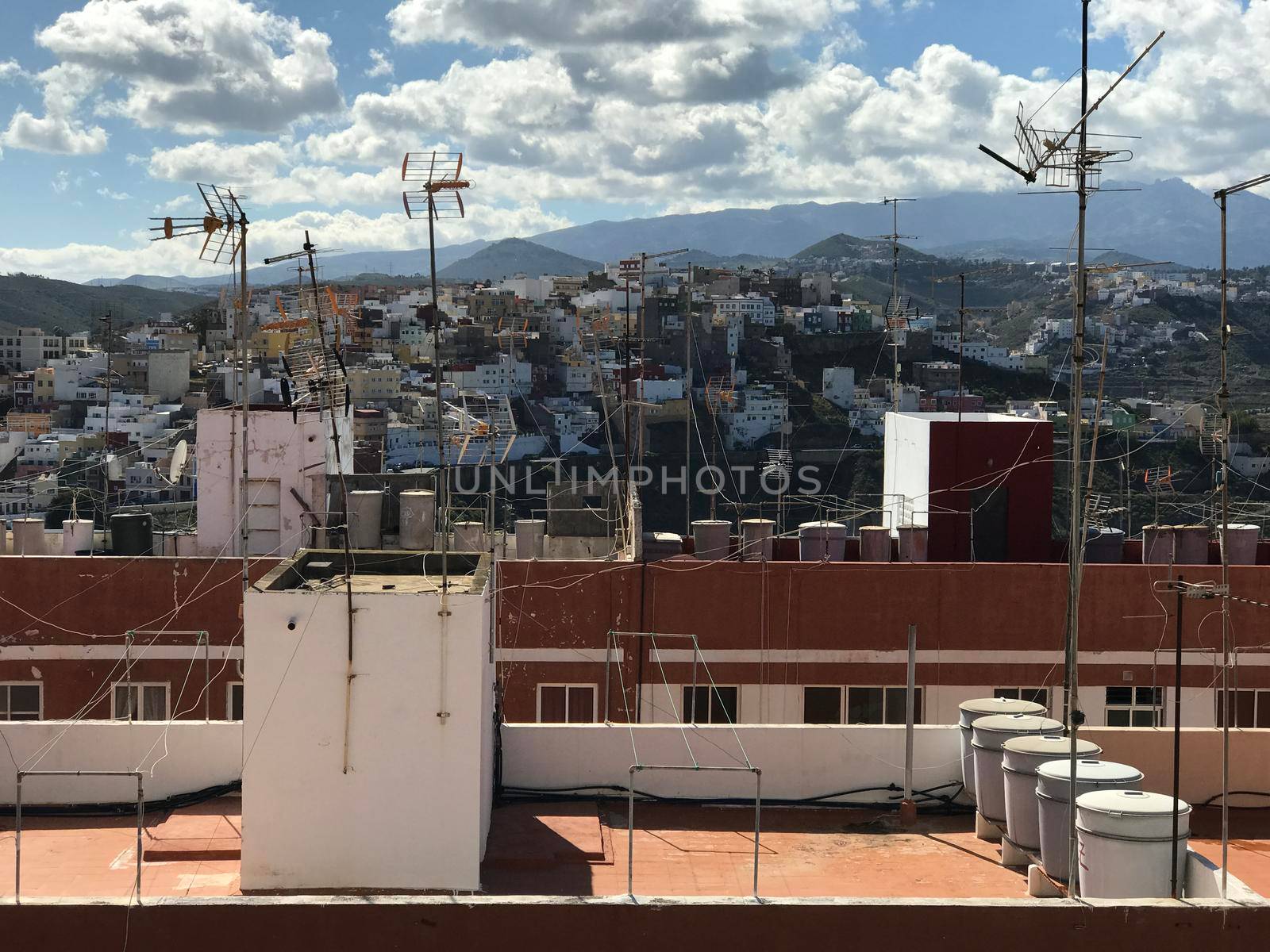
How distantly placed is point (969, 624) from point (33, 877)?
31.5 ft

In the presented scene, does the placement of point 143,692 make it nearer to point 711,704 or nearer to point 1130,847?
point 711,704

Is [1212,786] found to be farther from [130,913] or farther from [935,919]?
[130,913]

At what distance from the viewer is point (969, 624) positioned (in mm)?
14633

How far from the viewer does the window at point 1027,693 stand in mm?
14555

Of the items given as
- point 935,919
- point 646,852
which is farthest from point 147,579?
point 935,919

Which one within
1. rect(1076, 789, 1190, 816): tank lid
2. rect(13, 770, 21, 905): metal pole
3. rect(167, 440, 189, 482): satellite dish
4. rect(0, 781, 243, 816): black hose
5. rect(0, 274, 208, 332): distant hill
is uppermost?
rect(0, 274, 208, 332): distant hill

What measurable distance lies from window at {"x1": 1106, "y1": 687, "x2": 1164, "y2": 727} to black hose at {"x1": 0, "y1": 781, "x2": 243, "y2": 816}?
30.4ft

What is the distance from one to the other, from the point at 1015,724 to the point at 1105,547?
9.45 meters

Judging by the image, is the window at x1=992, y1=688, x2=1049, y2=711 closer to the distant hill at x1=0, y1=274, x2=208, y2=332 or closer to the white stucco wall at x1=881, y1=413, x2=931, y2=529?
the white stucco wall at x1=881, y1=413, x2=931, y2=529

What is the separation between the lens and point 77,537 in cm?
1766

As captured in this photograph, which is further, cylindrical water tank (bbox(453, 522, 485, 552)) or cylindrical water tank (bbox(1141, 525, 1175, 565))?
cylindrical water tank (bbox(1141, 525, 1175, 565))

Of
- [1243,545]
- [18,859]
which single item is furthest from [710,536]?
[18,859]

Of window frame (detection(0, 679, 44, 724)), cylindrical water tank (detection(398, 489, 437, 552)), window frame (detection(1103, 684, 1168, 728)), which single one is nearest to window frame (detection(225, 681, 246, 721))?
window frame (detection(0, 679, 44, 724))

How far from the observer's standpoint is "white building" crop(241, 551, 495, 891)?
24.9 feet
